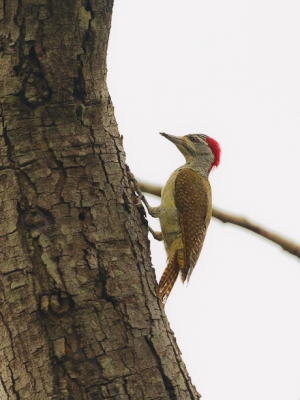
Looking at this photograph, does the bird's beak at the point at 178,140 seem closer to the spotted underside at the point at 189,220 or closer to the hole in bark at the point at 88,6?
the spotted underside at the point at 189,220

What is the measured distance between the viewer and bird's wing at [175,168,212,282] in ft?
17.5

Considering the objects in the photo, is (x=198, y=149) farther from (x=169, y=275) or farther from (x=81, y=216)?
(x=81, y=216)

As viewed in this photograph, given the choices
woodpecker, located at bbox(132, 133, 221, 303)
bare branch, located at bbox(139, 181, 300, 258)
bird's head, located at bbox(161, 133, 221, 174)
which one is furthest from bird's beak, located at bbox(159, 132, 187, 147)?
bare branch, located at bbox(139, 181, 300, 258)

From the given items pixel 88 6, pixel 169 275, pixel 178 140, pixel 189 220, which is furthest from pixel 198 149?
pixel 88 6

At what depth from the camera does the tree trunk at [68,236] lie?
8.02ft

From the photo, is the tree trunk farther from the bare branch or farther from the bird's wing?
the bird's wing

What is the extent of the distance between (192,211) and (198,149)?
4.05 feet

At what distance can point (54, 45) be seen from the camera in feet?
8.87

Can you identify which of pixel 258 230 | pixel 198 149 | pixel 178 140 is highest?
pixel 178 140

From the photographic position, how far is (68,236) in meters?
2.57

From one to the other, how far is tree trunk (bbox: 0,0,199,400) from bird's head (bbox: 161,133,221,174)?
3.62 metres

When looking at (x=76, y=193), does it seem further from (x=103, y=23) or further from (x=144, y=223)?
(x=103, y=23)

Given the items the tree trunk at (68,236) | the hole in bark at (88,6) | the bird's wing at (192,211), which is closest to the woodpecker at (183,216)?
the bird's wing at (192,211)

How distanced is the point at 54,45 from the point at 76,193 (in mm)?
689
